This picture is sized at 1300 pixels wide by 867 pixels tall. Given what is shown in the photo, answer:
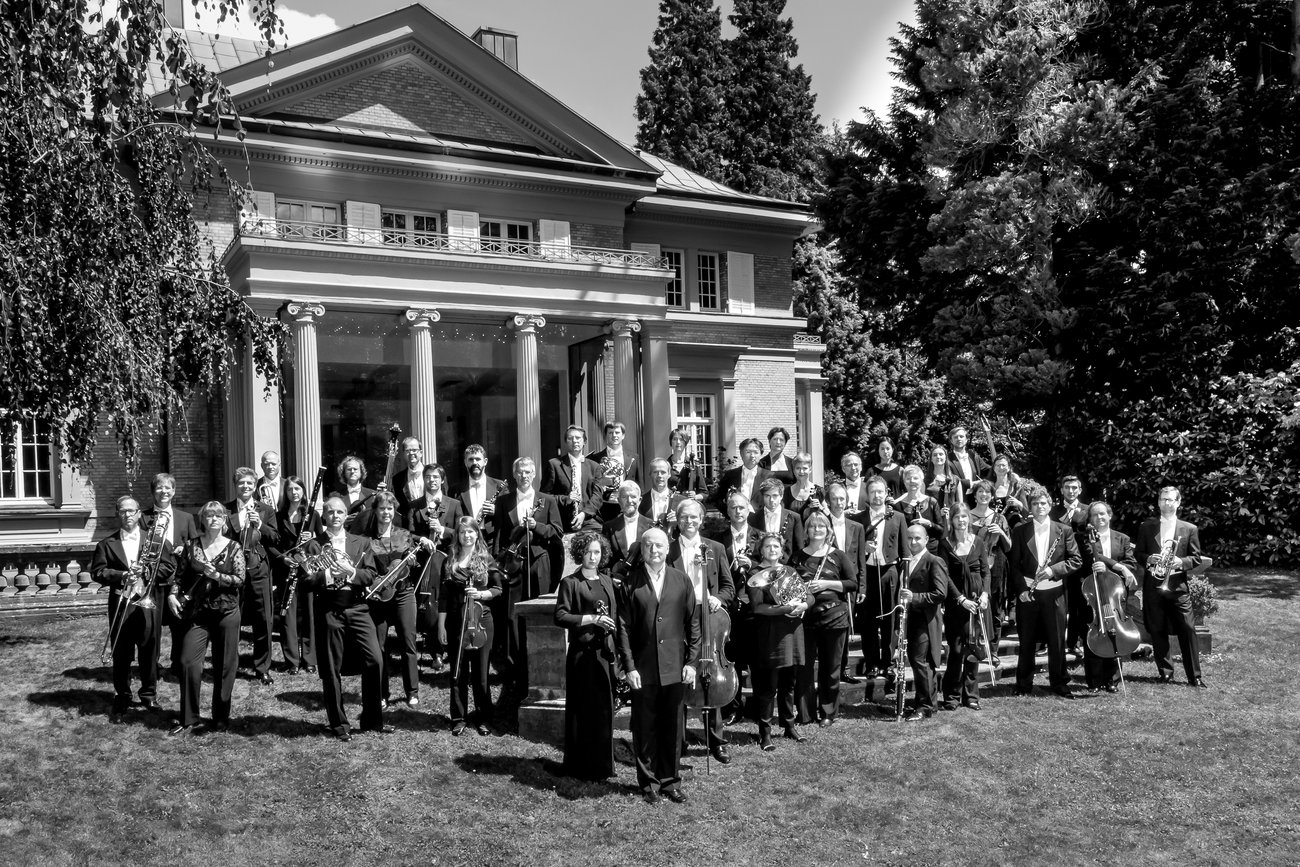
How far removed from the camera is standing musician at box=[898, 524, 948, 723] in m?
10.5

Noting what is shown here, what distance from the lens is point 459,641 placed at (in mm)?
9727

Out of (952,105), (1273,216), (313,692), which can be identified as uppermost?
(952,105)

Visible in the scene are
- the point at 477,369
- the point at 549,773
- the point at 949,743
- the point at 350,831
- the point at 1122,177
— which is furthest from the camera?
the point at 477,369

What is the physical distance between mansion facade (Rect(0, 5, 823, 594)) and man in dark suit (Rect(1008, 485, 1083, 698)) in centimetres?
1112

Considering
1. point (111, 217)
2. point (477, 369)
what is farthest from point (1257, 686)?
point (477, 369)

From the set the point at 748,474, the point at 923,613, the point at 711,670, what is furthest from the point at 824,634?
the point at 748,474

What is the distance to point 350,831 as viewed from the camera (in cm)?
789

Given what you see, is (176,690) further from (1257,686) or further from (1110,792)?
(1257,686)

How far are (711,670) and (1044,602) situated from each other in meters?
4.34

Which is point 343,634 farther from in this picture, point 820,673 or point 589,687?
point 820,673

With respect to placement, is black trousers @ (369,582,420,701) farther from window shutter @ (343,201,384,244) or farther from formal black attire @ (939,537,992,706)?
window shutter @ (343,201,384,244)

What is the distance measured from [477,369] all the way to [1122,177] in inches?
546

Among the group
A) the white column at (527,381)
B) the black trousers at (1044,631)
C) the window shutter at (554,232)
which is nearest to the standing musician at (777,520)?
the black trousers at (1044,631)

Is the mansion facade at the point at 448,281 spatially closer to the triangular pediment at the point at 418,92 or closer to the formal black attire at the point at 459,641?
the triangular pediment at the point at 418,92
